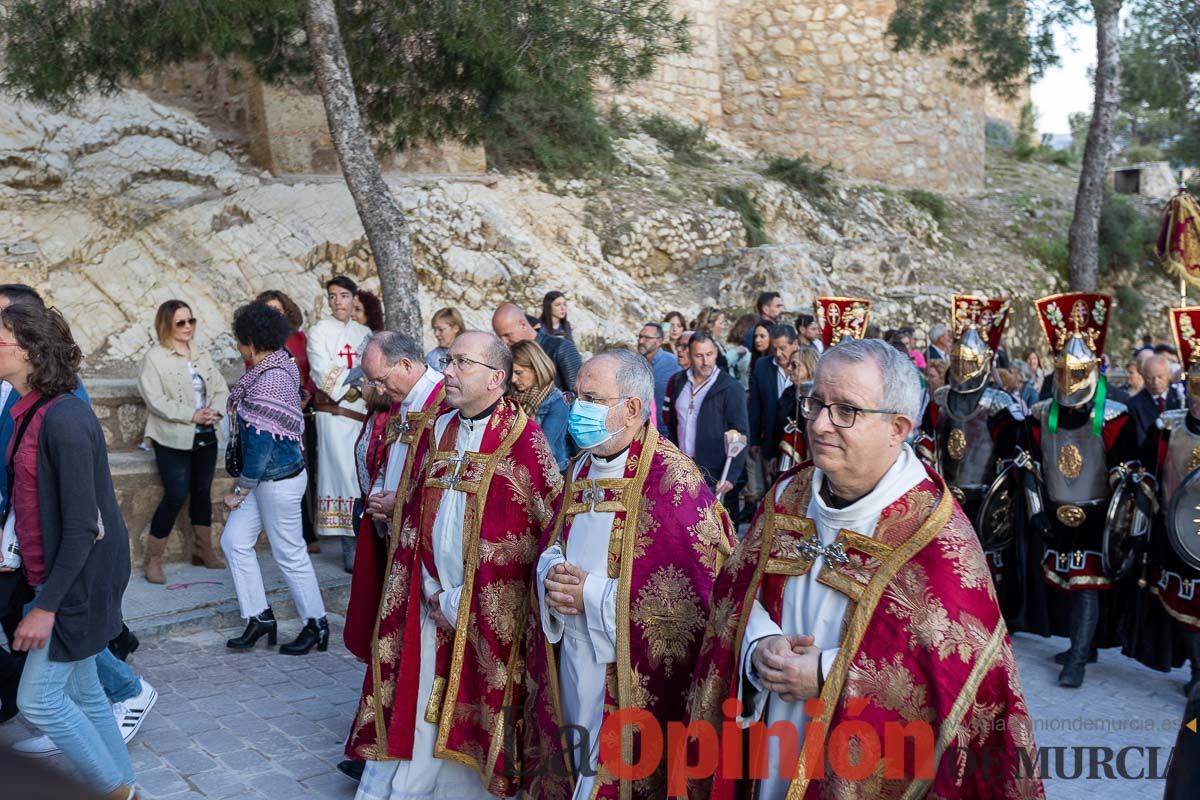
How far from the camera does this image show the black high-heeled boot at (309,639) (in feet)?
19.4

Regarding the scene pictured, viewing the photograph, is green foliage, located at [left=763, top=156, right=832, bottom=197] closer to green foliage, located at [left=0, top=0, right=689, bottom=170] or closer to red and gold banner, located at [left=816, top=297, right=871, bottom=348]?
green foliage, located at [left=0, top=0, right=689, bottom=170]

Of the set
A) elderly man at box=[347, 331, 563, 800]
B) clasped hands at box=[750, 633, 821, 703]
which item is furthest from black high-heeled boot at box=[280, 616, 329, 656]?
clasped hands at box=[750, 633, 821, 703]

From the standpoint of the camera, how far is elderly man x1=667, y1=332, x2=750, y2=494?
24.1 feet

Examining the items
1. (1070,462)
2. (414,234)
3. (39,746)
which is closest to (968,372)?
(1070,462)

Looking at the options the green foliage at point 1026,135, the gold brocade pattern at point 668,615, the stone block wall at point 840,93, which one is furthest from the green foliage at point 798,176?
the gold brocade pattern at point 668,615

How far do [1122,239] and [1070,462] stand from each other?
1758 centimetres

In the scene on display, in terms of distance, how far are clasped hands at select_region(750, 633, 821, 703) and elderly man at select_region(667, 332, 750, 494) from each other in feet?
14.6

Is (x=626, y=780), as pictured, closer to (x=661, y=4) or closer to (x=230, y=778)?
(x=230, y=778)

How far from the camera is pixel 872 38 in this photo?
23094mm

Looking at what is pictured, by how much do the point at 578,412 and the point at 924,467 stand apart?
3.91ft

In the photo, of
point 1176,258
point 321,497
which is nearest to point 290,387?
point 321,497

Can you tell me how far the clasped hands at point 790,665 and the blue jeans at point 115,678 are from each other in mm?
3173

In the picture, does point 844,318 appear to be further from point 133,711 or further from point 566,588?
point 133,711

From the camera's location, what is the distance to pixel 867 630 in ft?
8.63
